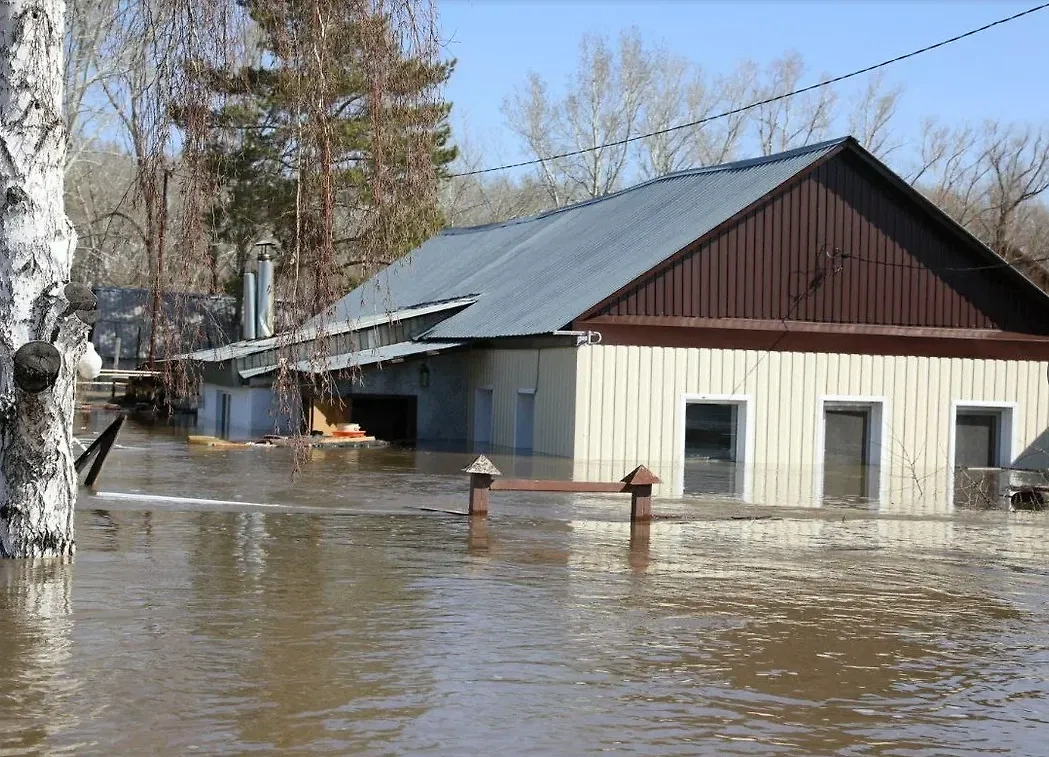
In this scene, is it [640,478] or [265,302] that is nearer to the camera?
[640,478]

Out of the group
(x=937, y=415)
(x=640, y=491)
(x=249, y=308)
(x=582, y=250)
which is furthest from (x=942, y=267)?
(x=249, y=308)

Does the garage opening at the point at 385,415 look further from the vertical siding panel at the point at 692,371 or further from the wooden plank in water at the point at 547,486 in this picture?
the wooden plank in water at the point at 547,486

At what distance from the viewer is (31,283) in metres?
11.8

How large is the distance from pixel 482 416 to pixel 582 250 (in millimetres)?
4823

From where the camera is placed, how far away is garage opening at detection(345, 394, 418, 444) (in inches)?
1479

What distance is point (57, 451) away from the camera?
11.9 m

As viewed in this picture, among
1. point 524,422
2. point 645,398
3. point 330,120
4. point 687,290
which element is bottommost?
point 524,422

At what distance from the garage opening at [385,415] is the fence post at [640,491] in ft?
68.1

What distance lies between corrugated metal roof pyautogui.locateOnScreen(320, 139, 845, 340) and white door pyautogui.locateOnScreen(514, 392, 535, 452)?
1.72m

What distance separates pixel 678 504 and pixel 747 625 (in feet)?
32.4

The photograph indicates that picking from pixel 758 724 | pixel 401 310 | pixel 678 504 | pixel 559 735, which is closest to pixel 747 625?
pixel 758 724

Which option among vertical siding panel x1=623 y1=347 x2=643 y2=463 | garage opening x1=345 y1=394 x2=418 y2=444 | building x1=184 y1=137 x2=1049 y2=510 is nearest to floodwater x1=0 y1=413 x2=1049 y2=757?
building x1=184 y1=137 x2=1049 y2=510

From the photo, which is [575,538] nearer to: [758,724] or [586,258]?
[758,724]

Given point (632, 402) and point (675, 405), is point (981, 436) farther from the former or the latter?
point (632, 402)
